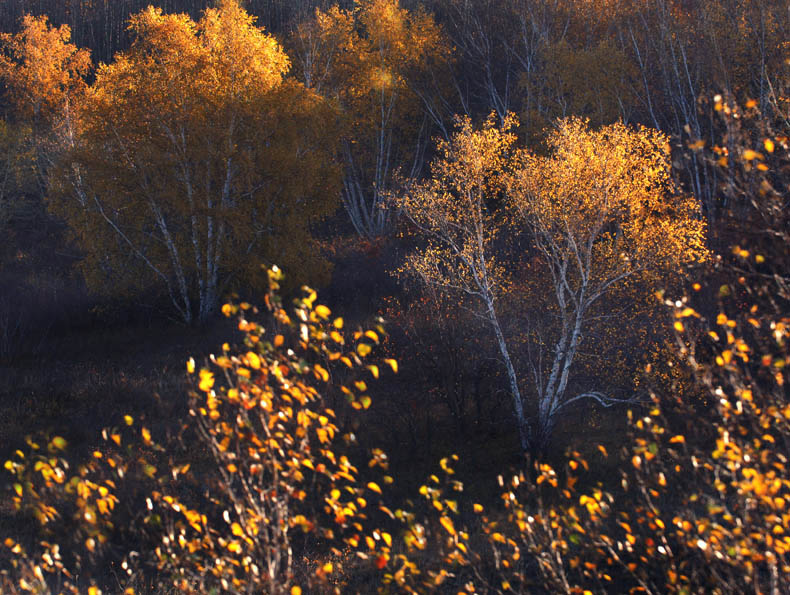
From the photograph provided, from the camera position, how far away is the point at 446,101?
32906mm

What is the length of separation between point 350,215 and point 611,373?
17999 millimetres

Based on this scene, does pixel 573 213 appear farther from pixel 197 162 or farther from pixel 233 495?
pixel 197 162

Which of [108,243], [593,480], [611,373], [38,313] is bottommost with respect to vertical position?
[593,480]

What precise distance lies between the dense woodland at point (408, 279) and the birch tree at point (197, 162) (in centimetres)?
10

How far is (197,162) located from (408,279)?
8.10m

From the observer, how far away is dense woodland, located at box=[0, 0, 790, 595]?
10.8 metres

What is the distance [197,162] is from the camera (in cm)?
2280

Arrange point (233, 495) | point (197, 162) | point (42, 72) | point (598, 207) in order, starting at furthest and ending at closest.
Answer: point (42, 72), point (197, 162), point (598, 207), point (233, 495)

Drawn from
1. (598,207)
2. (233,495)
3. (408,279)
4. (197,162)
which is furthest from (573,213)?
(197,162)

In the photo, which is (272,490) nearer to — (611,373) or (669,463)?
(669,463)

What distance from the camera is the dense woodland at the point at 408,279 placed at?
35.3 feet

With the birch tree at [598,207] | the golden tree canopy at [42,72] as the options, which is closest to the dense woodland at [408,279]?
the birch tree at [598,207]

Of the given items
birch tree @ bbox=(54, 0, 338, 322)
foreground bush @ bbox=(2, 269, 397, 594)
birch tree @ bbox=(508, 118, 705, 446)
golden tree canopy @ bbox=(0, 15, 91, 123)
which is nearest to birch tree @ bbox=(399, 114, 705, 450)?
birch tree @ bbox=(508, 118, 705, 446)

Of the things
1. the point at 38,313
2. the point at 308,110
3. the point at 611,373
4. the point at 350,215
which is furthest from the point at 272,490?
the point at 350,215
